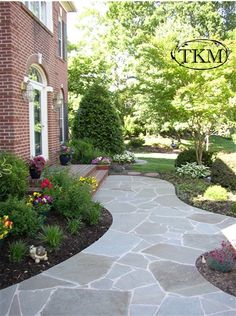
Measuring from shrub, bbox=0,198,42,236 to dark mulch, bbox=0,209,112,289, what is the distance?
5.4 inches

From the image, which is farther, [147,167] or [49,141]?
[147,167]

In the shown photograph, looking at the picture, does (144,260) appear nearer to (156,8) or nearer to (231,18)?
(156,8)

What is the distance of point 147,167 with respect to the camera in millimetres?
12703

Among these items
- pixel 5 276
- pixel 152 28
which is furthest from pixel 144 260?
pixel 152 28

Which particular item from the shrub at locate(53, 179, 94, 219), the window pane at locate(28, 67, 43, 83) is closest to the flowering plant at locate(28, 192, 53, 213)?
the shrub at locate(53, 179, 94, 219)

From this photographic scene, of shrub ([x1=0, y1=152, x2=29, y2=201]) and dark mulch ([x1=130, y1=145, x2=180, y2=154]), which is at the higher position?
shrub ([x1=0, y1=152, x2=29, y2=201])

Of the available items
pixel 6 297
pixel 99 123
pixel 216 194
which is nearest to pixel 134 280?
pixel 6 297

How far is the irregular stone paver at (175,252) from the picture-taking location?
4434 millimetres

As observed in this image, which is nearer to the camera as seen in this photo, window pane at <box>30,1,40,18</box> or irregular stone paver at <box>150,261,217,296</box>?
irregular stone paver at <box>150,261,217,296</box>

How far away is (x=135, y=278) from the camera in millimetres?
3893

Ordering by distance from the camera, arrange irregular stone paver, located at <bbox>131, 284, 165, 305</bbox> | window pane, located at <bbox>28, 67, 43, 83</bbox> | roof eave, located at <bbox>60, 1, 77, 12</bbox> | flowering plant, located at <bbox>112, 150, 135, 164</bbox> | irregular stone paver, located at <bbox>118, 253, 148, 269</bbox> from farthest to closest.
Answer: roof eave, located at <bbox>60, 1, 77, 12</bbox>, flowering plant, located at <bbox>112, 150, 135, 164</bbox>, window pane, located at <bbox>28, 67, 43, 83</bbox>, irregular stone paver, located at <bbox>118, 253, 148, 269</bbox>, irregular stone paver, located at <bbox>131, 284, 165, 305</bbox>

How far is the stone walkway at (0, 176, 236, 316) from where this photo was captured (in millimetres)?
3246

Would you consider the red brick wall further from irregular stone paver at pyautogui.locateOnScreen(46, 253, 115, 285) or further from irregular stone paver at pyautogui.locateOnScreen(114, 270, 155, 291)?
irregular stone paver at pyautogui.locateOnScreen(114, 270, 155, 291)

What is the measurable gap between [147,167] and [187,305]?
948 centimetres
